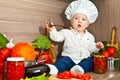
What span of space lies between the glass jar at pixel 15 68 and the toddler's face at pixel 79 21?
1.59ft

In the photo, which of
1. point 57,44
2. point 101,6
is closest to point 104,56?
point 57,44

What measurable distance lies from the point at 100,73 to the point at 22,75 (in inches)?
17.5

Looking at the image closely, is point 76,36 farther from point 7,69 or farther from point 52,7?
point 7,69

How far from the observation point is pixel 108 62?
3.74 ft

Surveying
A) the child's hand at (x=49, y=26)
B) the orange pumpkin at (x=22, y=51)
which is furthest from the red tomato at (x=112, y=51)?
the orange pumpkin at (x=22, y=51)

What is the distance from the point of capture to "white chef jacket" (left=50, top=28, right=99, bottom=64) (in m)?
1.09

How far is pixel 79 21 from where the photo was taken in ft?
3.62

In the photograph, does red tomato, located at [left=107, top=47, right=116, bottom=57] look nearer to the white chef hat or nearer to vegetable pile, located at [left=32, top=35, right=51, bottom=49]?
the white chef hat

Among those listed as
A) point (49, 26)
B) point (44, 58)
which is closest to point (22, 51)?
point (44, 58)

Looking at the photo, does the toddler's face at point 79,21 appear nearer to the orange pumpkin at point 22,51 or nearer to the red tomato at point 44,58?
the red tomato at point 44,58

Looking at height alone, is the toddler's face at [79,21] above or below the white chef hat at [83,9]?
below

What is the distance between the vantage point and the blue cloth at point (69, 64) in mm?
1032

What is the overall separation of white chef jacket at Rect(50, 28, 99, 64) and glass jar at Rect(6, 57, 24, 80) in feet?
1.31

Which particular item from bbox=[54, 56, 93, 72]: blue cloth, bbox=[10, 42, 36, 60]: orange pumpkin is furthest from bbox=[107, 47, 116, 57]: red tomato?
bbox=[10, 42, 36, 60]: orange pumpkin
